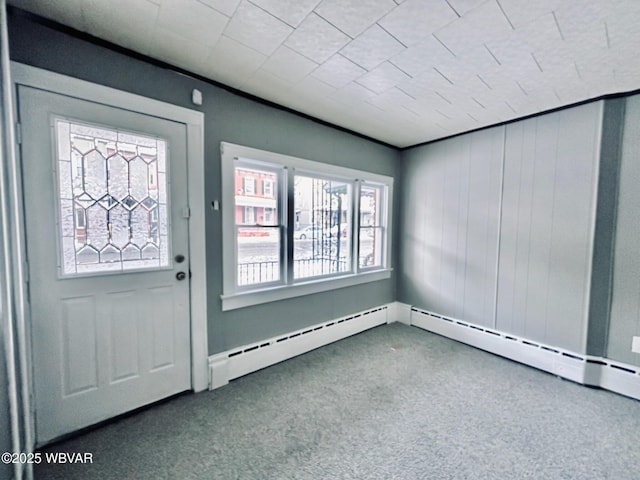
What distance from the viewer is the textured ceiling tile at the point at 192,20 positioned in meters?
1.39

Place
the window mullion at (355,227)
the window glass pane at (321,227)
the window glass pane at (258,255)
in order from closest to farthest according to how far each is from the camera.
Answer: the window glass pane at (258,255), the window glass pane at (321,227), the window mullion at (355,227)

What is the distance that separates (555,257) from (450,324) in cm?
133

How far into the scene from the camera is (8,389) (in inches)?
50.3

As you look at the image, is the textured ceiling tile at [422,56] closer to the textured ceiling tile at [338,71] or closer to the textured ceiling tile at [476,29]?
the textured ceiling tile at [476,29]

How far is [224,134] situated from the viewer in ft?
7.30

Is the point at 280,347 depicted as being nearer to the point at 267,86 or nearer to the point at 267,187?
the point at 267,187

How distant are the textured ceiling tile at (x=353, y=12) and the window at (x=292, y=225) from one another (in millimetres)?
1206

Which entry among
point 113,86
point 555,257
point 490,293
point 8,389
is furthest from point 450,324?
point 113,86

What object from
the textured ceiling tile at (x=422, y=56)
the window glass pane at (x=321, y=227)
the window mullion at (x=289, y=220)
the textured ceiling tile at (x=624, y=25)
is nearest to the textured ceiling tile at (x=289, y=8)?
the textured ceiling tile at (x=422, y=56)

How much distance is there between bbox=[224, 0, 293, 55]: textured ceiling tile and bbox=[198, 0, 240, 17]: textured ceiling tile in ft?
0.09

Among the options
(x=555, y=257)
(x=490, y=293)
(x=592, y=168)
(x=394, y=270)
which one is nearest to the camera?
(x=592, y=168)

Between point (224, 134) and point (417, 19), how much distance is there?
5.20 feet

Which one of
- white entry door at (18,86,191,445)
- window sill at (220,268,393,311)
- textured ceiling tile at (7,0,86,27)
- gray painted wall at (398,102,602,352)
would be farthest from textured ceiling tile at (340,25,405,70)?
window sill at (220,268,393,311)

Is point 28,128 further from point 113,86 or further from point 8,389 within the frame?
point 8,389
